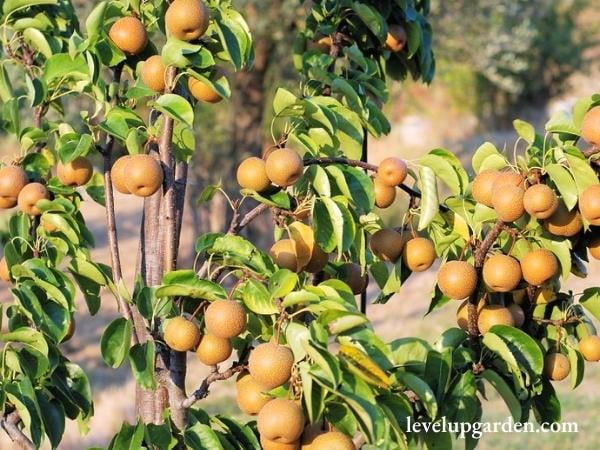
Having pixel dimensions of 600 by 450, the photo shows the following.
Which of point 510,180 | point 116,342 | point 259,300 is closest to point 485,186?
point 510,180

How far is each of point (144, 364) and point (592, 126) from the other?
2.50 ft

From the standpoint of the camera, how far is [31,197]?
1.78 meters

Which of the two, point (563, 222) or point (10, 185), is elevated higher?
point (10, 185)

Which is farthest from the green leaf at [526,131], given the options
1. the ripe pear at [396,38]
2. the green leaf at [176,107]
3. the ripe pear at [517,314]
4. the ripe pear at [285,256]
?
the ripe pear at [396,38]

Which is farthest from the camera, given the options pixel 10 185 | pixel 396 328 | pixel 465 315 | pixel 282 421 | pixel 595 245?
pixel 396 328

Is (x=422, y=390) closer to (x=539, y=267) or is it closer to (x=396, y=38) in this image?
(x=539, y=267)

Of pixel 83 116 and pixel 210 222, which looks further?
pixel 210 222

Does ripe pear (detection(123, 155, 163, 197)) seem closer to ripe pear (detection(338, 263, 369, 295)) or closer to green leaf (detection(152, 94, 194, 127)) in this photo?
green leaf (detection(152, 94, 194, 127))

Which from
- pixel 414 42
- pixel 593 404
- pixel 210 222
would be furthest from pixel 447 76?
pixel 414 42

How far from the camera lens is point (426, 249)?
5.25 feet

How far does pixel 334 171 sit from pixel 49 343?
620 millimetres

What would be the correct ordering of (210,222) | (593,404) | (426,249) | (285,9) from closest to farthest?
(426,249) → (593,404) → (285,9) → (210,222)

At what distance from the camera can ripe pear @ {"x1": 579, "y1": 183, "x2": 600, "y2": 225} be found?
4.53 feet

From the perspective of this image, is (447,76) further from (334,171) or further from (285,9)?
(334,171)
